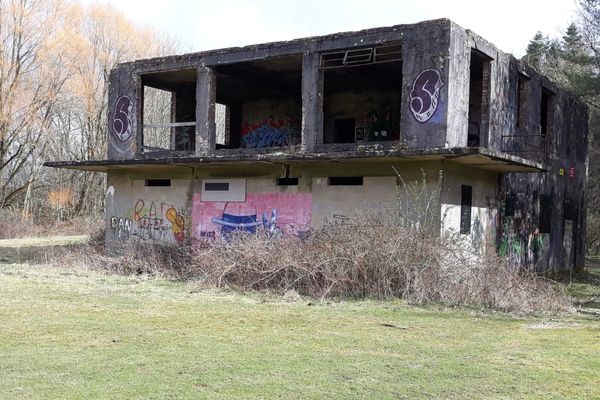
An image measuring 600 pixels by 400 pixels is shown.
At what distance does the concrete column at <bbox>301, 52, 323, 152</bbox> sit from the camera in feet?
53.9

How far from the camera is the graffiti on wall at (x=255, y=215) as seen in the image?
663 inches

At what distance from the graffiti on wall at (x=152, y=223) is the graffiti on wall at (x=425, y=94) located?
7.76 metres

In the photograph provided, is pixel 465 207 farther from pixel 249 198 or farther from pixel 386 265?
pixel 249 198

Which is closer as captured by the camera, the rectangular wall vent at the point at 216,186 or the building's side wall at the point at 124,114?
the rectangular wall vent at the point at 216,186

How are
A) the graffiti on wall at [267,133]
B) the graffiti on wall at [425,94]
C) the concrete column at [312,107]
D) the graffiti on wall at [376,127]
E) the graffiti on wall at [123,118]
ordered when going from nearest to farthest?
the graffiti on wall at [425,94] < the concrete column at [312,107] < the graffiti on wall at [123,118] < the graffiti on wall at [376,127] < the graffiti on wall at [267,133]

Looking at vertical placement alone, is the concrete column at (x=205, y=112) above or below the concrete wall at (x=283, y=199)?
above

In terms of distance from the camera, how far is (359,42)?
1583 centimetres

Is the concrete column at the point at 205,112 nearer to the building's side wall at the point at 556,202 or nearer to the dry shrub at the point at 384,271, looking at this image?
the dry shrub at the point at 384,271

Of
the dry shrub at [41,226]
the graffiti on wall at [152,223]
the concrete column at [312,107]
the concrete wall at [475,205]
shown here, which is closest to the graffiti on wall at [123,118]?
the graffiti on wall at [152,223]

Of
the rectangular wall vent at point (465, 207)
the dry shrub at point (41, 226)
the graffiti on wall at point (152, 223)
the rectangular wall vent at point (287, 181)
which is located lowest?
the dry shrub at point (41, 226)

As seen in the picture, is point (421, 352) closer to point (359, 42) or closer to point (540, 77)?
point (359, 42)

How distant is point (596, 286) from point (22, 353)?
16.6 meters

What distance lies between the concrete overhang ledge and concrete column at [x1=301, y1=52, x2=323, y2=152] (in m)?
0.65

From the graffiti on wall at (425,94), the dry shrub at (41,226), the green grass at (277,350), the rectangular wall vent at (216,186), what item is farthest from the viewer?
the dry shrub at (41,226)
